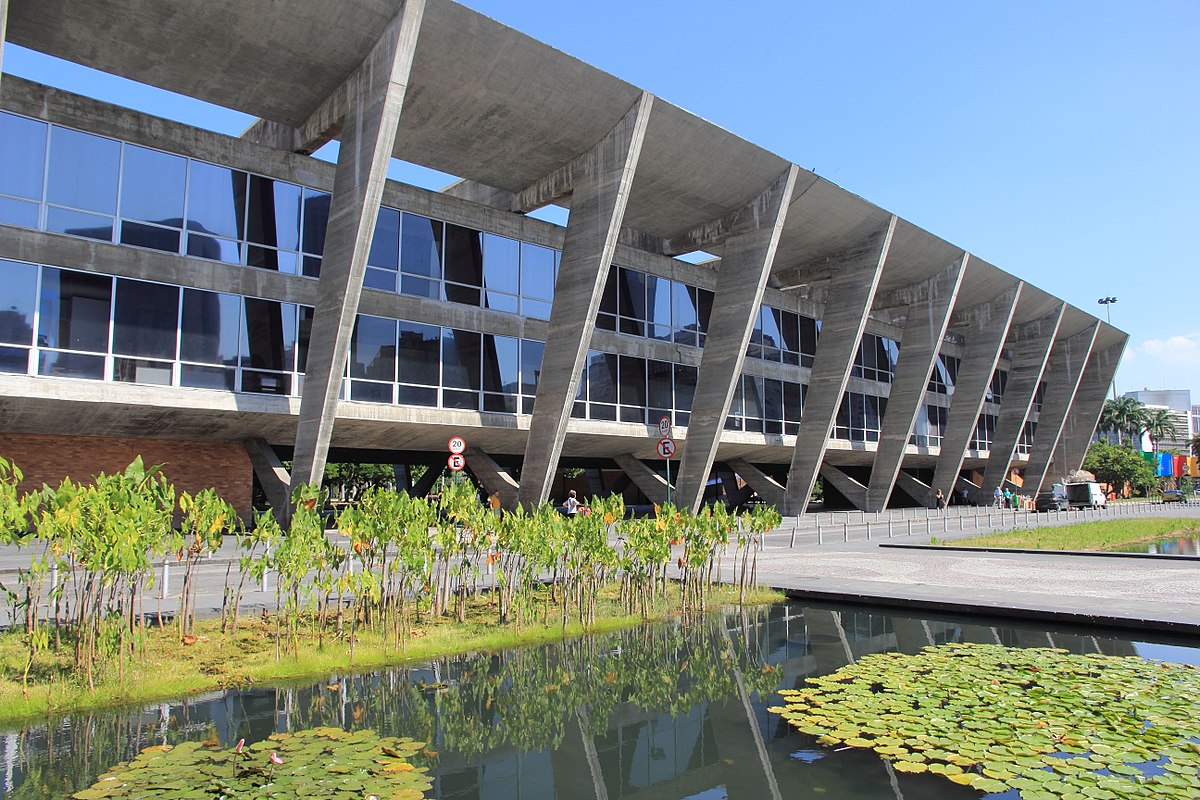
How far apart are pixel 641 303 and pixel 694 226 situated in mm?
3929

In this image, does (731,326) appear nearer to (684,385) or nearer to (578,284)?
(684,385)

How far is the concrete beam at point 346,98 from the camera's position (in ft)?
64.2

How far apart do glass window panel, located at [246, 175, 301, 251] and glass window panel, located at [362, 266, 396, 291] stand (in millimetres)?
2326

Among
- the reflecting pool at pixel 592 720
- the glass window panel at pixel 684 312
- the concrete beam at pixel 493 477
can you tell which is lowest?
the reflecting pool at pixel 592 720


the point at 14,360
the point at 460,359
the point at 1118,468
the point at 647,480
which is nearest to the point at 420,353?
the point at 460,359

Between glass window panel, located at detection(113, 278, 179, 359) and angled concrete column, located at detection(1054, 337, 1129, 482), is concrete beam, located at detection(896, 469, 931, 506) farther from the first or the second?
glass window panel, located at detection(113, 278, 179, 359)

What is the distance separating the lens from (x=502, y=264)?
29.3 metres

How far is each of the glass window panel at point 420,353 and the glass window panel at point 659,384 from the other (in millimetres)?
10213

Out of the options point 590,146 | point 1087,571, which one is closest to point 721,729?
point 1087,571

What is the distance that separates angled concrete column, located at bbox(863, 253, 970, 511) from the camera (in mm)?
41188

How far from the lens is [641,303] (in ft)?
112

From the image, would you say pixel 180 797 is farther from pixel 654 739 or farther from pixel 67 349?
pixel 67 349

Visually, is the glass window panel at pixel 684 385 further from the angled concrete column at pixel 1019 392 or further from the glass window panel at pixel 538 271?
the angled concrete column at pixel 1019 392

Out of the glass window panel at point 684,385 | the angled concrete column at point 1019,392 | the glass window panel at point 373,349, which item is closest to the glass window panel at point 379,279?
the glass window panel at point 373,349
